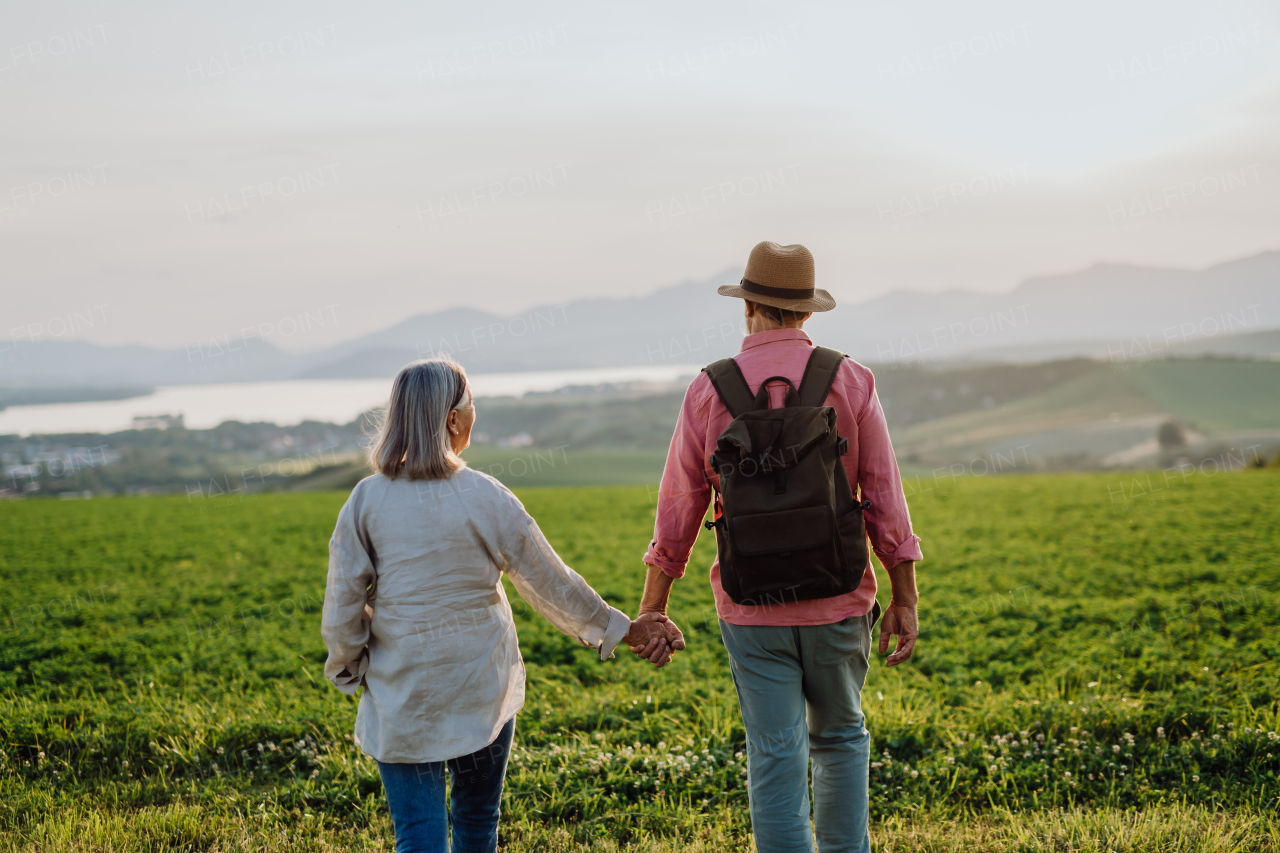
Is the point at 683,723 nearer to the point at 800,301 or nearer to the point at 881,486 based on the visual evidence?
the point at 881,486

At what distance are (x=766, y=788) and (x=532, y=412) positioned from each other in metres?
90.7

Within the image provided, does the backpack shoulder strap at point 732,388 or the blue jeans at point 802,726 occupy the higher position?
the backpack shoulder strap at point 732,388

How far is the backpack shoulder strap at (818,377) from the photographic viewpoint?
8.91 ft

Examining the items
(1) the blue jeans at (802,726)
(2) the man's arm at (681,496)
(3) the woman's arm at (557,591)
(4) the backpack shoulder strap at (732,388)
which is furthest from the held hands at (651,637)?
(4) the backpack shoulder strap at (732,388)

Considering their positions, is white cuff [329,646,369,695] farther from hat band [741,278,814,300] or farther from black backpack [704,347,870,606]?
hat band [741,278,814,300]

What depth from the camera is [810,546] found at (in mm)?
2592

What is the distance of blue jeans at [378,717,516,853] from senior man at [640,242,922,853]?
3.04ft

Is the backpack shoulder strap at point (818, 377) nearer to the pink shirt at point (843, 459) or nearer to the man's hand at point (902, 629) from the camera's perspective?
the pink shirt at point (843, 459)

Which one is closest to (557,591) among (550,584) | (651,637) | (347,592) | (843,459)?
(550,584)

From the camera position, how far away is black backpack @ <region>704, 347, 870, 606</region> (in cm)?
260

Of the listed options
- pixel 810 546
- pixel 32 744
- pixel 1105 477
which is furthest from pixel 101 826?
pixel 1105 477

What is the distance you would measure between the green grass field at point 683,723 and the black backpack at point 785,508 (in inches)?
72.1

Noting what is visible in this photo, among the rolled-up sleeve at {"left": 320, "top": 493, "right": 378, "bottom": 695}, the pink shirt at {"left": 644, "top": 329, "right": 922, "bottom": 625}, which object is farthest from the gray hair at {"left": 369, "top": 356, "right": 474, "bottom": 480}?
the pink shirt at {"left": 644, "top": 329, "right": 922, "bottom": 625}

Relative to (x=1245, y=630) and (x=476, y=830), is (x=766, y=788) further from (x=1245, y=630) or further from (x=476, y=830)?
(x=1245, y=630)
